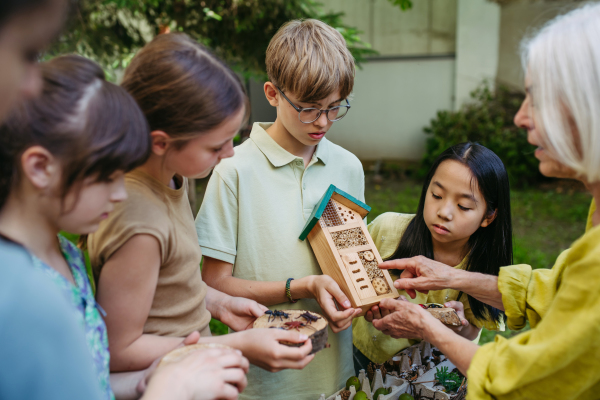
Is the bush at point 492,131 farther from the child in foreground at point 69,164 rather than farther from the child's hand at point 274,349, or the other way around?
the child in foreground at point 69,164

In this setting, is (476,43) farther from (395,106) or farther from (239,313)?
(239,313)

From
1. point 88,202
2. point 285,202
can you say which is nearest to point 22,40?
point 88,202

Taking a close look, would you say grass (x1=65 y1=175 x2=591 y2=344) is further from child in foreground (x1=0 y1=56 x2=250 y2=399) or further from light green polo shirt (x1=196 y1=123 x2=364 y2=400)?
child in foreground (x1=0 y1=56 x2=250 y2=399)

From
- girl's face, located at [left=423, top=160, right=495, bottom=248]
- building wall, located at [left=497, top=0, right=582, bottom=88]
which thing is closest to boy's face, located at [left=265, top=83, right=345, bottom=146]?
girl's face, located at [left=423, top=160, right=495, bottom=248]

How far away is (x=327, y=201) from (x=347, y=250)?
0.25 meters

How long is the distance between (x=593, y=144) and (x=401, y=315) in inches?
39.9

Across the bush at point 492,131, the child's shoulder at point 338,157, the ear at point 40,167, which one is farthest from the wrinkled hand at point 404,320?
the bush at point 492,131

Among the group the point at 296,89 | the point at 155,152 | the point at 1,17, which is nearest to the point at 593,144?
the point at 296,89

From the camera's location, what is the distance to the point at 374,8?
11258 millimetres

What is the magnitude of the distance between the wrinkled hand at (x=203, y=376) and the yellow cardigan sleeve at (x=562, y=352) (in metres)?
0.75

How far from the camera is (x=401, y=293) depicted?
2598 mm

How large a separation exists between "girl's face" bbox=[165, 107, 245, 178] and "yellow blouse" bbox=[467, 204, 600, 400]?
109cm

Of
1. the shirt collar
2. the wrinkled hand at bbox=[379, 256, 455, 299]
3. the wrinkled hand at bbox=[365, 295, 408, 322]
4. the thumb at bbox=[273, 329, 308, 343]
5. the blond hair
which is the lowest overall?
the wrinkled hand at bbox=[365, 295, 408, 322]

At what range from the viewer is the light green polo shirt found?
6.70ft
